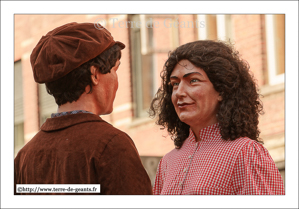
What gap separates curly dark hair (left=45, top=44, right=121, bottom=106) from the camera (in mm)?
2768

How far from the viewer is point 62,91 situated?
2.79m

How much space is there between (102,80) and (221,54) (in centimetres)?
76

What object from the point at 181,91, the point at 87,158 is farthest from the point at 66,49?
the point at 181,91

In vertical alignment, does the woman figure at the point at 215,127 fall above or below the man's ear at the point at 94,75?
below

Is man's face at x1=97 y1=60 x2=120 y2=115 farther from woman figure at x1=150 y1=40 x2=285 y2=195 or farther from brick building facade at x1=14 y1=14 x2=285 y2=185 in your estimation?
brick building facade at x1=14 y1=14 x2=285 y2=185

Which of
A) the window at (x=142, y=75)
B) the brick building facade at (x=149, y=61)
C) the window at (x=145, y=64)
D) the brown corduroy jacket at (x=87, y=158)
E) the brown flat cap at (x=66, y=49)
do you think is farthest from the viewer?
the window at (x=142, y=75)

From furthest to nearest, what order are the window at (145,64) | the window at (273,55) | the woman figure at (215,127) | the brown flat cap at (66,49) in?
the window at (145,64), the window at (273,55), the woman figure at (215,127), the brown flat cap at (66,49)

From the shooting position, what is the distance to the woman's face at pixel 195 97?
307 cm

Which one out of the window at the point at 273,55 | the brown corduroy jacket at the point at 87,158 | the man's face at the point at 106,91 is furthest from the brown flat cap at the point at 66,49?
the window at the point at 273,55

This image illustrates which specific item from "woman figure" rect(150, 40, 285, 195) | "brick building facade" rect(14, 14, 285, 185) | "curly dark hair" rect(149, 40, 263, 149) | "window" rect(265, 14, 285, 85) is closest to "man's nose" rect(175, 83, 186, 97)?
"woman figure" rect(150, 40, 285, 195)

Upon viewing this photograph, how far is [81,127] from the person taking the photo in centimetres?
274

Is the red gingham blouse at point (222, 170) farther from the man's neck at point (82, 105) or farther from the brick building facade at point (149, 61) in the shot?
the brick building facade at point (149, 61)

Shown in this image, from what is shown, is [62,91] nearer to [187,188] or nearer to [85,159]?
[85,159]

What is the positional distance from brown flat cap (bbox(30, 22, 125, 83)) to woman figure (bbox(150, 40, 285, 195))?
53cm
